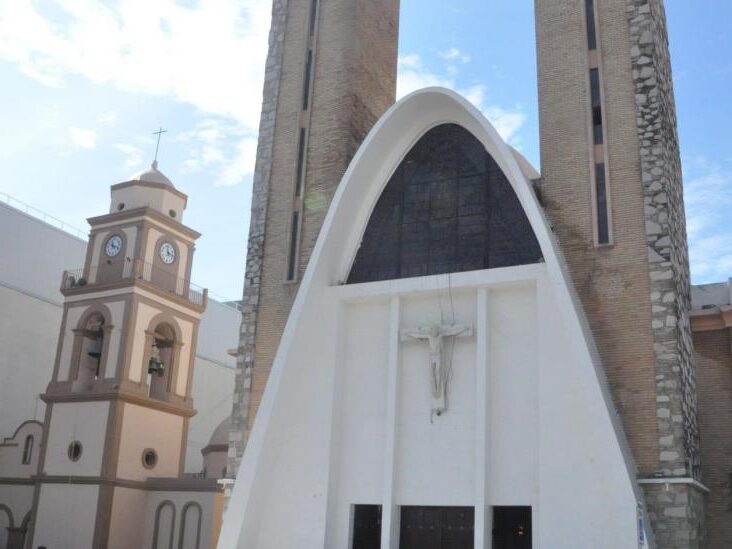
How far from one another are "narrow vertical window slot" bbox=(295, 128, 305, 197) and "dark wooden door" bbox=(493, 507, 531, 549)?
27.3 ft

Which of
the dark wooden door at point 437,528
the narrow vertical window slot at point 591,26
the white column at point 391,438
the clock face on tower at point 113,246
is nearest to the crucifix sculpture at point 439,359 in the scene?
the white column at point 391,438

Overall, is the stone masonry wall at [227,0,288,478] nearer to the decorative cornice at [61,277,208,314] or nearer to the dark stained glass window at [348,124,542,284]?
the dark stained glass window at [348,124,542,284]

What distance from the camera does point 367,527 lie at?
16.4m

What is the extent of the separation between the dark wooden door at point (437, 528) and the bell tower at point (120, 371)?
12.8 metres

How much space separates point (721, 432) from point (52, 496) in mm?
19690

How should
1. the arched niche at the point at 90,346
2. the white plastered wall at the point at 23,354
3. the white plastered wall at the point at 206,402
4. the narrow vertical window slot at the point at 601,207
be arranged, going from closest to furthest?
the narrow vertical window slot at the point at 601,207 → the arched niche at the point at 90,346 → the white plastered wall at the point at 23,354 → the white plastered wall at the point at 206,402

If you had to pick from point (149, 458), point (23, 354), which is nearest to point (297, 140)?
point (149, 458)

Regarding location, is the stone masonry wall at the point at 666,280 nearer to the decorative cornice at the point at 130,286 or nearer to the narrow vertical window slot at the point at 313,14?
the narrow vertical window slot at the point at 313,14

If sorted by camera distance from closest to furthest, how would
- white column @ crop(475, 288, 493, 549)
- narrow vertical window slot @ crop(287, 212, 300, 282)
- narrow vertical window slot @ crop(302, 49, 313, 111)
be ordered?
white column @ crop(475, 288, 493, 549) < narrow vertical window slot @ crop(287, 212, 300, 282) < narrow vertical window slot @ crop(302, 49, 313, 111)

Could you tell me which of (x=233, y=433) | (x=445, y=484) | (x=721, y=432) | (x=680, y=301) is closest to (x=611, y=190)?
(x=680, y=301)

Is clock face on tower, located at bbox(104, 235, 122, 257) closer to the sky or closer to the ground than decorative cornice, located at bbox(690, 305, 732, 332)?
closer to the sky

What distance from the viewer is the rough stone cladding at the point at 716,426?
15844 mm

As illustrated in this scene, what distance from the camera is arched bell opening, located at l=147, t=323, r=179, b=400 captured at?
1124 inches

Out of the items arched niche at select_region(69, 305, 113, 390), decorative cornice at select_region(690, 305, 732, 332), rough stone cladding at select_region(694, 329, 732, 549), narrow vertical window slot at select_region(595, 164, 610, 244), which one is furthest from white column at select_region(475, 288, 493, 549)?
arched niche at select_region(69, 305, 113, 390)
